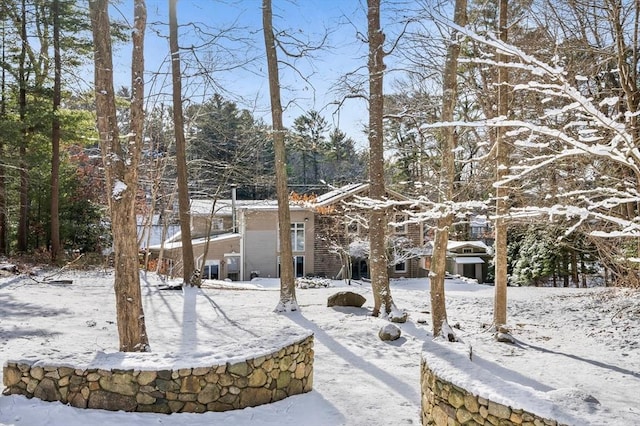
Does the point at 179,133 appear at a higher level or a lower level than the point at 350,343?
higher

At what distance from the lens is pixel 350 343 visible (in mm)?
8180

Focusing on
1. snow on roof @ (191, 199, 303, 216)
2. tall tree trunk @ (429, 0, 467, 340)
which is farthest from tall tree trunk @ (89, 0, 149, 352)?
snow on roof @ (191, 199, 303, 216)

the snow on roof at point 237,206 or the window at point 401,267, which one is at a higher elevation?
the snow on roof at point 237,206

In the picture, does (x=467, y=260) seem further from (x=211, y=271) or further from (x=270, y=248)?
(x=211, y=271)

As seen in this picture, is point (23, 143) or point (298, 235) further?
point (298, 235)

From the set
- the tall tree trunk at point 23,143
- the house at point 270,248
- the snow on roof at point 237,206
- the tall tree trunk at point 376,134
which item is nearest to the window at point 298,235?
the house at point 270,248

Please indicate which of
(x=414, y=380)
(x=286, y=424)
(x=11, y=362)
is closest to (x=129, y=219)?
(x=11, y=362)

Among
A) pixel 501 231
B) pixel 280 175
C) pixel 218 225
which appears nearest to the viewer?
pixel 501 231

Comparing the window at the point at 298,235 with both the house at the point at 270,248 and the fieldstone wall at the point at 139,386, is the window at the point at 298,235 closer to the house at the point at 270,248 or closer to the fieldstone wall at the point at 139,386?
the house at the point at 270,248

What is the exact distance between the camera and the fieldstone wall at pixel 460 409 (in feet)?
11.1

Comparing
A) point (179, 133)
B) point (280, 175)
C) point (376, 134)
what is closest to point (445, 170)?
point (376, 134)

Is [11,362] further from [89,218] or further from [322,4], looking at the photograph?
[89,218]

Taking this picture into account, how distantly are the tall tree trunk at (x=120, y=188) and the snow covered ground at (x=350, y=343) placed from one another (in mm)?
722

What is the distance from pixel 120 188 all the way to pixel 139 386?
2.32 meters
